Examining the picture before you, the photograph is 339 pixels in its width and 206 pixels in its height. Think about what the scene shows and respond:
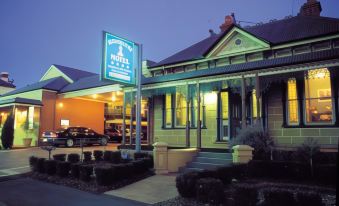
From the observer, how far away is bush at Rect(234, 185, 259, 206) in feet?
21.5

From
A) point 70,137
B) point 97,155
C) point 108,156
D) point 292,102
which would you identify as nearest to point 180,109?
point 108,156

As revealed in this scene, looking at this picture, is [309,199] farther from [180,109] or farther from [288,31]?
[288,31]

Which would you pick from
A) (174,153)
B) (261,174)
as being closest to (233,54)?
(174,153)

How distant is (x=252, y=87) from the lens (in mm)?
13688

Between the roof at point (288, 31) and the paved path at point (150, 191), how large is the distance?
8.87 m

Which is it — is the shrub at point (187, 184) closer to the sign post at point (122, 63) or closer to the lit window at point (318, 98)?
the sign post at point (122, 63)

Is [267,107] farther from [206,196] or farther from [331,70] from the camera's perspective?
[206,196]

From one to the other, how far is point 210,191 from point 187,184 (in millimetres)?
837

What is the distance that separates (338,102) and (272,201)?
8.15m

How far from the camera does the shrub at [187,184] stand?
7.96 meters

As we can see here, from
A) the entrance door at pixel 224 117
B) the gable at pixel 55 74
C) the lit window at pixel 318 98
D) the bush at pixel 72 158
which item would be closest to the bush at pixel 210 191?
the lit window at pixel 318 98

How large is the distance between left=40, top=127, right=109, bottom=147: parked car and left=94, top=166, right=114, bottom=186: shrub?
1256 cm

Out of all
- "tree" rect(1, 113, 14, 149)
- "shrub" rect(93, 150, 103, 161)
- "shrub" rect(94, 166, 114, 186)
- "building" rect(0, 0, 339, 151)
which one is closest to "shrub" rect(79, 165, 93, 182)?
"shrub" rect(94, 166, 114, 186)

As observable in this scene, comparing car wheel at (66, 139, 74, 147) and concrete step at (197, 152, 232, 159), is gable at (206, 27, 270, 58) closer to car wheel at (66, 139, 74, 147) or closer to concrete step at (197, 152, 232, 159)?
concrete step at (197, 152, 232, 159)
